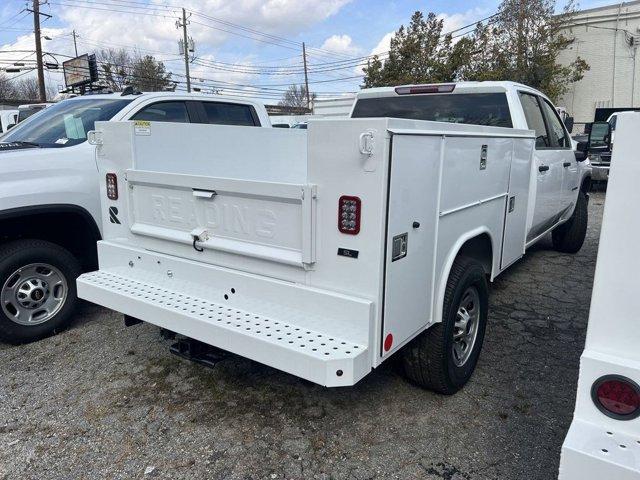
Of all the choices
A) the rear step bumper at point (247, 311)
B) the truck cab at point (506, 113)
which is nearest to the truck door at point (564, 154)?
the truck cab at point (506, 113)

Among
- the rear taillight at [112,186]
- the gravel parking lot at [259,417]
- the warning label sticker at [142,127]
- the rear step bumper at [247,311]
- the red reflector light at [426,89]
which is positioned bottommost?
the gravel parking lot at [259,417]

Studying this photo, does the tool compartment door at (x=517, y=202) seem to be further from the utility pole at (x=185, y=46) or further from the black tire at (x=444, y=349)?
the utility pole at (x=185, y=46)

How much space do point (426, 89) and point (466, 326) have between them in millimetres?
2521

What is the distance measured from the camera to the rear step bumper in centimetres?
234

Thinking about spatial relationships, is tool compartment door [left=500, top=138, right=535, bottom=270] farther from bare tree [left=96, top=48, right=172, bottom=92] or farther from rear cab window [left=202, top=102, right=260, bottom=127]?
bare tree [left=96, top=48, right=172, bottom=92]

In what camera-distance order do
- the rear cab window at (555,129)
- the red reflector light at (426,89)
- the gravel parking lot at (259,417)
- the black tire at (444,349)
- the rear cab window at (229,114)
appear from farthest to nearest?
the rear cab window at (229,114) < the rear cab window at (555,129) < the red reflector light at (426,89) < the black tire at (444,349) < the gravel parking lot at (259,417)

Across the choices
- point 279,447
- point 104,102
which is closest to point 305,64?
point 104,102

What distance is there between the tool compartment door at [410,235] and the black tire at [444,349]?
8.6 inches

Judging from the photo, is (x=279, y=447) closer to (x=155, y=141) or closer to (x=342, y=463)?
(x=342, y=463)

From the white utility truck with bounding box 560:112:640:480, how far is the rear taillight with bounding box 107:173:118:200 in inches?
116

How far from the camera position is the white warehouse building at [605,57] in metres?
28.5

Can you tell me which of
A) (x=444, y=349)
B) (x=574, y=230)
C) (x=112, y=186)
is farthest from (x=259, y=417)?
(x=574, y=230)

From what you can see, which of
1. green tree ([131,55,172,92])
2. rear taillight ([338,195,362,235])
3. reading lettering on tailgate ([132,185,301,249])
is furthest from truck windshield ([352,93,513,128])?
green tree ([131,55,172,92])

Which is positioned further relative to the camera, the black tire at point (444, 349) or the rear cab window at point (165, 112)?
the rear cab window at point (165, 112)
